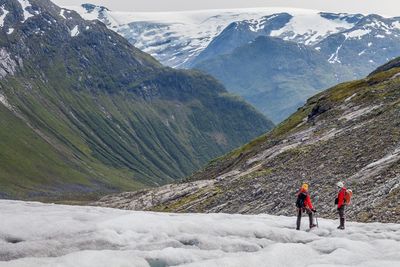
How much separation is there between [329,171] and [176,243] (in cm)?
3615

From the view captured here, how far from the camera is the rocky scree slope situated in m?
48.6

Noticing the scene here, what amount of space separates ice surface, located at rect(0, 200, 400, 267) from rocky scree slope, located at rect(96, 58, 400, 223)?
968 centimetres

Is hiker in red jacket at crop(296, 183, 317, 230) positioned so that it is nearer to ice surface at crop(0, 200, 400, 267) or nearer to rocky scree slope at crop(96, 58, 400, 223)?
ice surface at crop(0, 200, 400, 267)

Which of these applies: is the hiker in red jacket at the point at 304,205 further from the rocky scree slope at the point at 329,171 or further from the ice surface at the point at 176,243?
the rocky scree slope at the point at 329,171

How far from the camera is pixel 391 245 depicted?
1270 inches

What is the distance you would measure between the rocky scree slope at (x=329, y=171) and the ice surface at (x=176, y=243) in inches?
381

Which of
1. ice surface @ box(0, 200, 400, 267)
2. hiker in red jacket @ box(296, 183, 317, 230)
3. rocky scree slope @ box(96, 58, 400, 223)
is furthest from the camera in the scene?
rocky scree slope @ box(96, 58, 400, 223)

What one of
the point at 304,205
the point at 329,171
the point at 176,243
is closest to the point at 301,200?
the point at 304,205

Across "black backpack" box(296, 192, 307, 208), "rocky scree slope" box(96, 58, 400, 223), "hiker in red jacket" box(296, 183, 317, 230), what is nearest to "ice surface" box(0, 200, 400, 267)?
"hiker in red jacket" box(296, 183, 317, 230)

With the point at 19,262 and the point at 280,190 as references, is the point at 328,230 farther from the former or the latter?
the point at 280,190

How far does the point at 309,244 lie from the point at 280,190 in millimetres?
31226

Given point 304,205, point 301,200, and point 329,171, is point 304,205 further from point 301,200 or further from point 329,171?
point 329,171

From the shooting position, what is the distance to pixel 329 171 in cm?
6319

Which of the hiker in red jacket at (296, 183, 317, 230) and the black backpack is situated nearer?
the hiker in red jacket at (296, 183, 317, 230)
